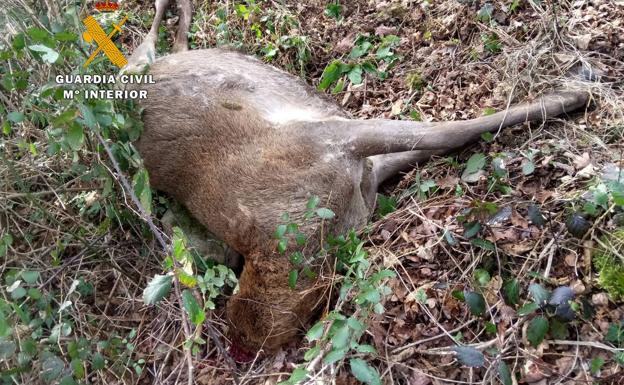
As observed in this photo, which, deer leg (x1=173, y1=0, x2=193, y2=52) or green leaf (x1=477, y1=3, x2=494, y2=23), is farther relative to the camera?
deer leg (x1=173, y1=0, x2=193, y2=52)

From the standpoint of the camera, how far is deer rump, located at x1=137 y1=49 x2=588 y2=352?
10.4 feet

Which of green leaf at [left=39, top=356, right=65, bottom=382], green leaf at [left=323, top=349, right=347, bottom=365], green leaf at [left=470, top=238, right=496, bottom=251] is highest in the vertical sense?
green leaf at [left=470, top=238, right=496, bottom=251]

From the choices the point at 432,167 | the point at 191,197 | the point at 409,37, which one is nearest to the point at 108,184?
the point at 191,197

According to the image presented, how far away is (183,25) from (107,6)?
1.00m

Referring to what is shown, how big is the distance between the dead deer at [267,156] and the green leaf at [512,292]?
1.02 m

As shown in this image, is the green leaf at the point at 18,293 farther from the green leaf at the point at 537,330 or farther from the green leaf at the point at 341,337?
the green leaf at the point at 537,330

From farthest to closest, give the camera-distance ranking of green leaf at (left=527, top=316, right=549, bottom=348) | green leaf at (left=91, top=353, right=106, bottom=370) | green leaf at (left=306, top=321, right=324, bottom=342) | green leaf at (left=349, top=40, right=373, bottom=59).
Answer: green leaf at (left=349, top=40, right=373, bottom=59)
green leaf at (left=91, top=353, right=106, bottom=370)
green leaf at (left=306, top=321, right=324, bottom=342)
green leaf at (left=527, top=316, right=549, bottom=348)

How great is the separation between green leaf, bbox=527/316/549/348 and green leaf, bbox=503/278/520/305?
14 centimetres

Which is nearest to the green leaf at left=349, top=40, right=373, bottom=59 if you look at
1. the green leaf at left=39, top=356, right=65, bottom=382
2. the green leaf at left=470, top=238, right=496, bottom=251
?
the green leaf at left=470, top=238, right=496, bottom=251

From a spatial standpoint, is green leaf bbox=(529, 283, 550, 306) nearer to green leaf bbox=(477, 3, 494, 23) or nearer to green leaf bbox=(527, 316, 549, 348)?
green leaf bbox=(527, 316, 549, 348)

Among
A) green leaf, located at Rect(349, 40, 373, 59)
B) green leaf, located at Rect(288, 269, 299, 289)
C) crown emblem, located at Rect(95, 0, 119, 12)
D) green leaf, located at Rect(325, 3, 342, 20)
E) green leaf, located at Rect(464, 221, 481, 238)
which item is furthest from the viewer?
crown emblem, located at Rect(95, 0, 119, 12)

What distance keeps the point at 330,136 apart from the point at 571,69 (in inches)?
57.1

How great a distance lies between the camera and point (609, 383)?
2160 mm

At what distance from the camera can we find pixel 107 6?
5453 millimetres
